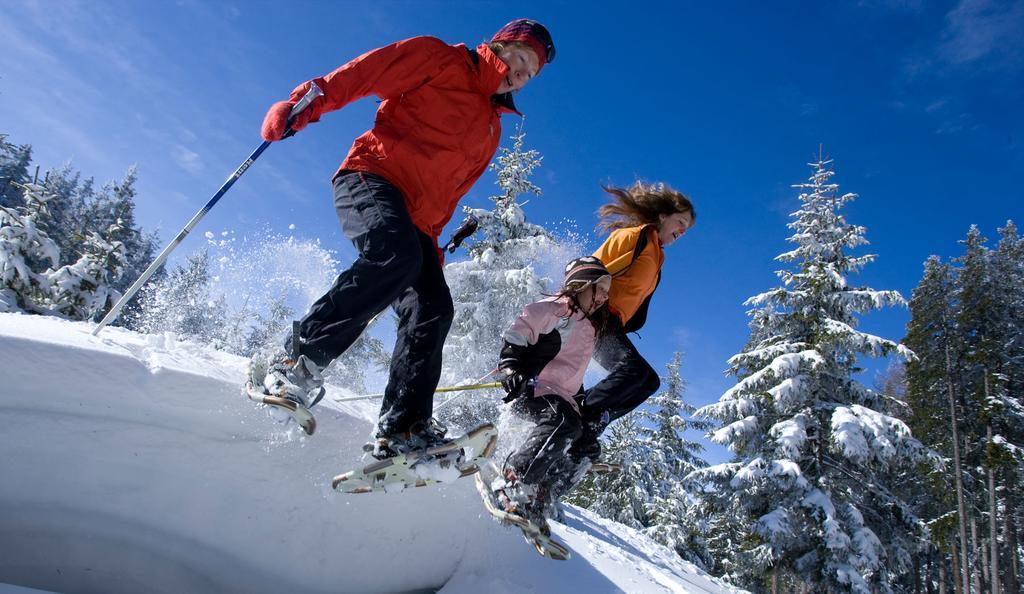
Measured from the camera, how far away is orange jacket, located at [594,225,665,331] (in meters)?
4.22

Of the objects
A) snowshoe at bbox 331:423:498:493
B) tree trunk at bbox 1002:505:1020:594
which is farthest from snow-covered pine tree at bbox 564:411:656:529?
snowshoe at bbox 331:423:498:493

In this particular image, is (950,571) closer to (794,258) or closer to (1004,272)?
(1004,272)

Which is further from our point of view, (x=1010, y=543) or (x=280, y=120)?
(x=1010, y=543)

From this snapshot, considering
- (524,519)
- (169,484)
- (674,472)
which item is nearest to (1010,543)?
(674,472)

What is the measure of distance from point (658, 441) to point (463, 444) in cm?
2151

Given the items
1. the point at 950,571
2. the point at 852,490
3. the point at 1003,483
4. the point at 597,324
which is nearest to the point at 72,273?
the point at 597,324

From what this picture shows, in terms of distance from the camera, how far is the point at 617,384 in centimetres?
417

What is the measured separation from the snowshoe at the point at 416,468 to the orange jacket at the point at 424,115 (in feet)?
4.13

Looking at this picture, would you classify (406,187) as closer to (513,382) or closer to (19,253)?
(513,382)

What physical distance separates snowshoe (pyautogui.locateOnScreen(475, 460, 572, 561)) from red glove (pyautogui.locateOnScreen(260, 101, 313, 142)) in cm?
225

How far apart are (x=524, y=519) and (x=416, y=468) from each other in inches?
36.8

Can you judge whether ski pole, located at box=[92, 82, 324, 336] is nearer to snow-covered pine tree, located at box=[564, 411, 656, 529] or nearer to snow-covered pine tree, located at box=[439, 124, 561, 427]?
snow-covered pine tree, located at box=[439, 124, 561, 427]

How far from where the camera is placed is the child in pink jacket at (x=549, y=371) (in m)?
3.57

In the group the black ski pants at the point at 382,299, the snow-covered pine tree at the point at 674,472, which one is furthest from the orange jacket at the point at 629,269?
the snow-covered pine tree at the point at 674,472
